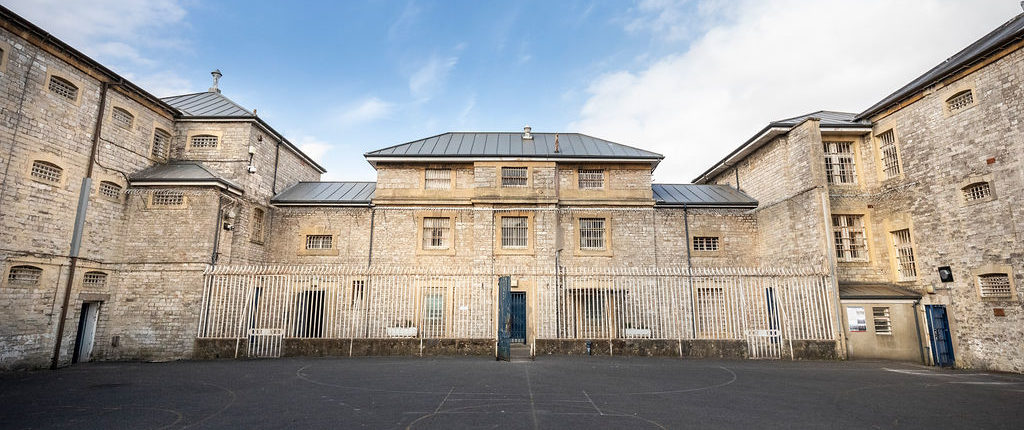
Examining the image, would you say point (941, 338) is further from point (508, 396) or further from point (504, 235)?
point (504, 235)

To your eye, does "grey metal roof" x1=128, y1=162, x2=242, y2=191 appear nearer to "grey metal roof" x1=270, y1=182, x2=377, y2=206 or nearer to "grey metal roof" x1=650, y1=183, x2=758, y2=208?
"grey metal roof" x1=270, y1=182, x2=377, y2=206

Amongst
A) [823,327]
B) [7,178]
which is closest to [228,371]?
[7,178]

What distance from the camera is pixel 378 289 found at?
14844 mm

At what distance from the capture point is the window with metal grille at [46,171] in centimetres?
1252

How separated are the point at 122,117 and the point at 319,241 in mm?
8023

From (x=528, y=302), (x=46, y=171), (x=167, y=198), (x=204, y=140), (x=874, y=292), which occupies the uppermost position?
(x=204, y=140)

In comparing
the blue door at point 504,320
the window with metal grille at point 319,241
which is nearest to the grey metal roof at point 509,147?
the window with metal grille at point 319,241

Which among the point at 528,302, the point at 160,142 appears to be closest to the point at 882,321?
the point at 528,302

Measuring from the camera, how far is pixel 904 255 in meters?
15.0

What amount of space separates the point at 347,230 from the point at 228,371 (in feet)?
27.7

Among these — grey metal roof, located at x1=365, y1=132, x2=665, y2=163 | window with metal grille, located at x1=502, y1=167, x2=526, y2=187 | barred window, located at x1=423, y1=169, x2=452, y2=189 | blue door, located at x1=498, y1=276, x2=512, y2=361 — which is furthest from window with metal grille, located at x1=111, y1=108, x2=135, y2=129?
blue door, located at x1=498, y1=276, x2=512, y2=361

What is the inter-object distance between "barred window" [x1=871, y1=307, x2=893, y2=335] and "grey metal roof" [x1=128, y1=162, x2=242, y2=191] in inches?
902

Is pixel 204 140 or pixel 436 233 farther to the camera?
pixel 436 233

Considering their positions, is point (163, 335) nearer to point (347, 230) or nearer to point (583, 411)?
point (347, 230)
